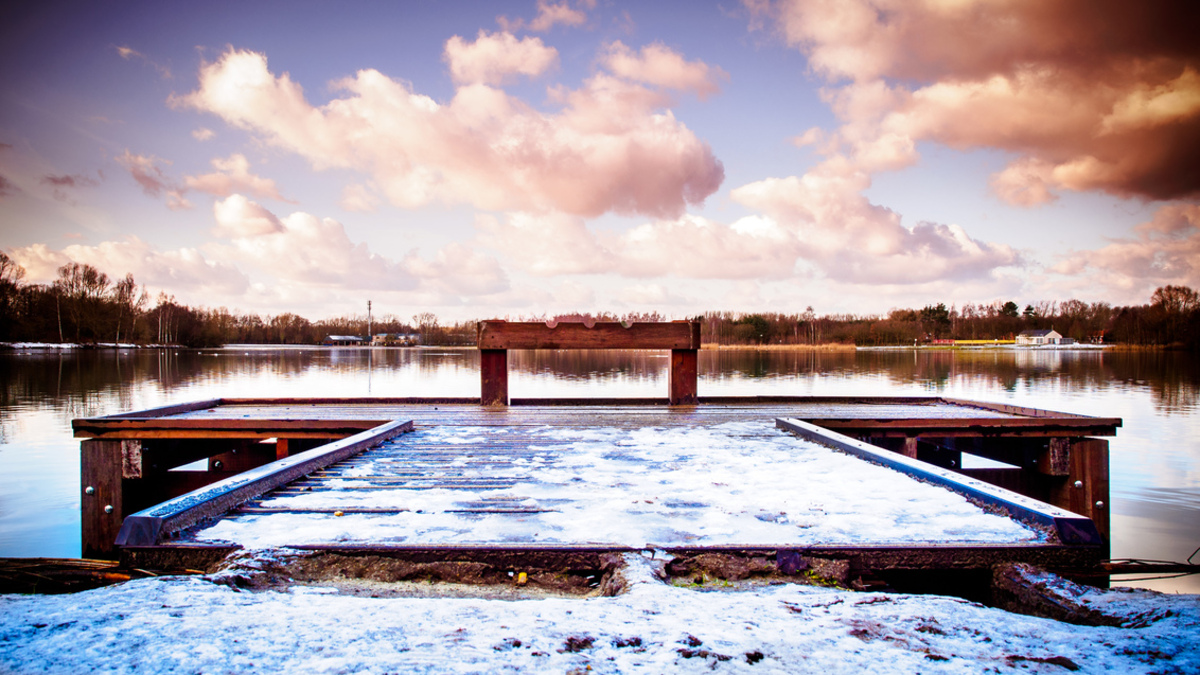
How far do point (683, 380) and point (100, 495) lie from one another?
6.88 meters

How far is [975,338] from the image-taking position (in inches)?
5349

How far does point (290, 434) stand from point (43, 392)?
77.7 ft

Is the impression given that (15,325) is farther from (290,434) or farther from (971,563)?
(971,563)

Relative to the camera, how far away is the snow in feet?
5.79

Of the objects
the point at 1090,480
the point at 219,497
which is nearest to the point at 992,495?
the point at 1090,480

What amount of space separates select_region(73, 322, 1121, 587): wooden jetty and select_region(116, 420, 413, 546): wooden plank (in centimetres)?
1

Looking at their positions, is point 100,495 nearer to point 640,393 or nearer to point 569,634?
point 569,634

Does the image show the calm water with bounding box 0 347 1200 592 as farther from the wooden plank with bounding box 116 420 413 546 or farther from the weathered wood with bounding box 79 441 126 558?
the wooden plank with bounding box 116 420 413 546

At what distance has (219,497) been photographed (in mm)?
3148

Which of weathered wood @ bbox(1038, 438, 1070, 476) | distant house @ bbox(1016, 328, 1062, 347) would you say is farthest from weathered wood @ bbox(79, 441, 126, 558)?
distant house @ bbox(1016, 328, 1062, 347)

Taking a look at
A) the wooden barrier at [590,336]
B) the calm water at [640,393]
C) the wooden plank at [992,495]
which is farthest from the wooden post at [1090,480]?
the wooden barrier at [590,336]

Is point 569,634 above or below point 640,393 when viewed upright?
above

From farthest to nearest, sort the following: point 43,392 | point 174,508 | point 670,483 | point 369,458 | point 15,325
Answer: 1. point 15,325
2. point 43,392
3. point 369,458
4. point 670,483
5. point 174,508

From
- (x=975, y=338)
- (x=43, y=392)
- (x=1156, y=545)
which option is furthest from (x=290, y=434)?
(x=975, y=338)
